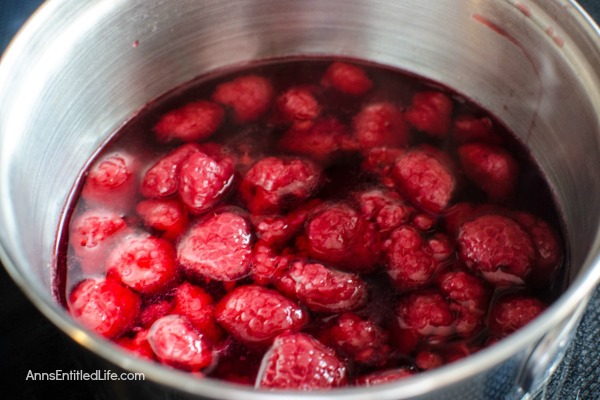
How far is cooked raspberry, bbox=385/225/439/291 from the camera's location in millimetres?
1072

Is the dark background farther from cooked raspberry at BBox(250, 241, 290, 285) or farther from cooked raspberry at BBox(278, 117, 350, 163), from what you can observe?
cooked raspberry at BBox(278, 117, 350, 163)

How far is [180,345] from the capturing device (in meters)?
0.96

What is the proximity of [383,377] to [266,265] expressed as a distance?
0.26 metres

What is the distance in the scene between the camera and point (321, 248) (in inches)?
43.3

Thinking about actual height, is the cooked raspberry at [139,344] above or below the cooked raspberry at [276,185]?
below

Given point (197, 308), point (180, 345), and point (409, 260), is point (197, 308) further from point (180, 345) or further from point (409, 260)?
point (409, 260)

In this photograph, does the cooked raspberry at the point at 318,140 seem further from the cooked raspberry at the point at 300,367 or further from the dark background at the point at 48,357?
the dark background at the point at 48,357

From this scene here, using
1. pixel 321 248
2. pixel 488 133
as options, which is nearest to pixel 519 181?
pixel 488 133

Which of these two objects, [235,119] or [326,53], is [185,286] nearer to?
[235,119]

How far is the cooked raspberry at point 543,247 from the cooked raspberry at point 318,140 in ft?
1.13

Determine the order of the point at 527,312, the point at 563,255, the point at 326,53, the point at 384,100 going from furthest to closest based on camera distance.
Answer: the point at 326,53 → the point at 384,100 → the point at 563,255 → the point at 527,312

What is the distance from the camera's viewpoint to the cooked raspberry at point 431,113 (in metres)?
1.32

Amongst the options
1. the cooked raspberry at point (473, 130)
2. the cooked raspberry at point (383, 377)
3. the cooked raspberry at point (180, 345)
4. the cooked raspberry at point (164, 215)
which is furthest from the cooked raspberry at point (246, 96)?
the cooked raspberry at point (383, 377)

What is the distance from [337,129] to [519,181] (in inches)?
13.7
